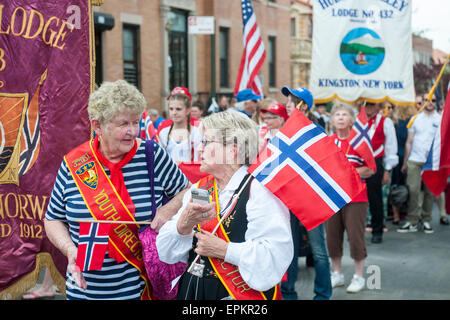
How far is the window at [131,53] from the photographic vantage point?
16656 millimetres

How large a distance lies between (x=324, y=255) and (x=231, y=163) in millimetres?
2772

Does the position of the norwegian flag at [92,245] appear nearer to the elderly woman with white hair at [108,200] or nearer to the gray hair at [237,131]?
the elderly woman with white hair at [108,200]

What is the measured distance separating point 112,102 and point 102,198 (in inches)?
20.1

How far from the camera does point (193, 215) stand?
2494 millimetres

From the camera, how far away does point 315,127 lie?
3.02 m

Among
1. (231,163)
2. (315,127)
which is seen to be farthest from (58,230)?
(315,127)

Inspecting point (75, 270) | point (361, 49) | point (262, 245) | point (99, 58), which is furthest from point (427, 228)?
point (99, 58)

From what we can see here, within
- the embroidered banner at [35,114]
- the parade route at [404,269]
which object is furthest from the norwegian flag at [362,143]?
the embroidered banner at [35,114]

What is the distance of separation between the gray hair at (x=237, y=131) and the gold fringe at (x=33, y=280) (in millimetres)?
1549

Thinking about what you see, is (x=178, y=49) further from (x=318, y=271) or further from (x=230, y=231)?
(x=230, y=231)

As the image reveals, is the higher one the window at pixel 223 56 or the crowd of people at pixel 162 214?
the window at pixel 223 56

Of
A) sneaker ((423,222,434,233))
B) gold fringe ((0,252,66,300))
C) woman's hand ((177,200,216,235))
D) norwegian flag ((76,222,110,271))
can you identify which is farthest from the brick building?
woman's hand ((177,200,216,235))

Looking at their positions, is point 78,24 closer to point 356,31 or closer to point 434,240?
point 356,31

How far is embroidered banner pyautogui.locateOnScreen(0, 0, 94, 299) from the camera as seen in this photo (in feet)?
11.0
